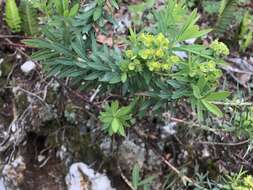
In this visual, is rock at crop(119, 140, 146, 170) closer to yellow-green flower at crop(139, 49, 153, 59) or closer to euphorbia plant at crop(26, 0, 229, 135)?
euphorbia plant at crop(26, 0, 229, 135)

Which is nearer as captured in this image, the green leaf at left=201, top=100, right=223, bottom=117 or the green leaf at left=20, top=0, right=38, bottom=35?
the green leaf at left=201, top=100, right=223, bottom=117

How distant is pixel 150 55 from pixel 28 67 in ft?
3.91

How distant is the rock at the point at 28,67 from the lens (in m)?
2.53

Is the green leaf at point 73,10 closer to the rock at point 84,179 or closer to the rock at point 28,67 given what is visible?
the rock at point 28,67

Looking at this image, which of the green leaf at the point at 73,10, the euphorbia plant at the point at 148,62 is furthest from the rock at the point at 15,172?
the green leaf at the point at 73,10

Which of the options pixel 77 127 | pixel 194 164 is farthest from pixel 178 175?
pixel 77 127

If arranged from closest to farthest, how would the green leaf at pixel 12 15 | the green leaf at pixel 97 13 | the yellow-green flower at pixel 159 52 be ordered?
the yellow-green flower at pixel 159 52, the green leaf at pixel 97 13, the green leaf at pixel 12 15

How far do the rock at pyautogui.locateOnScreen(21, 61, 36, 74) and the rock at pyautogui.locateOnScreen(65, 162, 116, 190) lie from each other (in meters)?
0.61

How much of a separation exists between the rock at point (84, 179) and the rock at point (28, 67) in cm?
61

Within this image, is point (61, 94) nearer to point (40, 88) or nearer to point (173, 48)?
point (40, 88)

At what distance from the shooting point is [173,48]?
1.71 meters

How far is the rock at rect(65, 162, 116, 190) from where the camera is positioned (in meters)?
2.35

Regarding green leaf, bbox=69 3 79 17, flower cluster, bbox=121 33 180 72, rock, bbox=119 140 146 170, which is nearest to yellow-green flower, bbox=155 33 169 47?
flower cluster, bbox=121 33 180 72

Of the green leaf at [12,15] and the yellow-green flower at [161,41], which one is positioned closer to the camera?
the yellow-green flower at [161,41]
